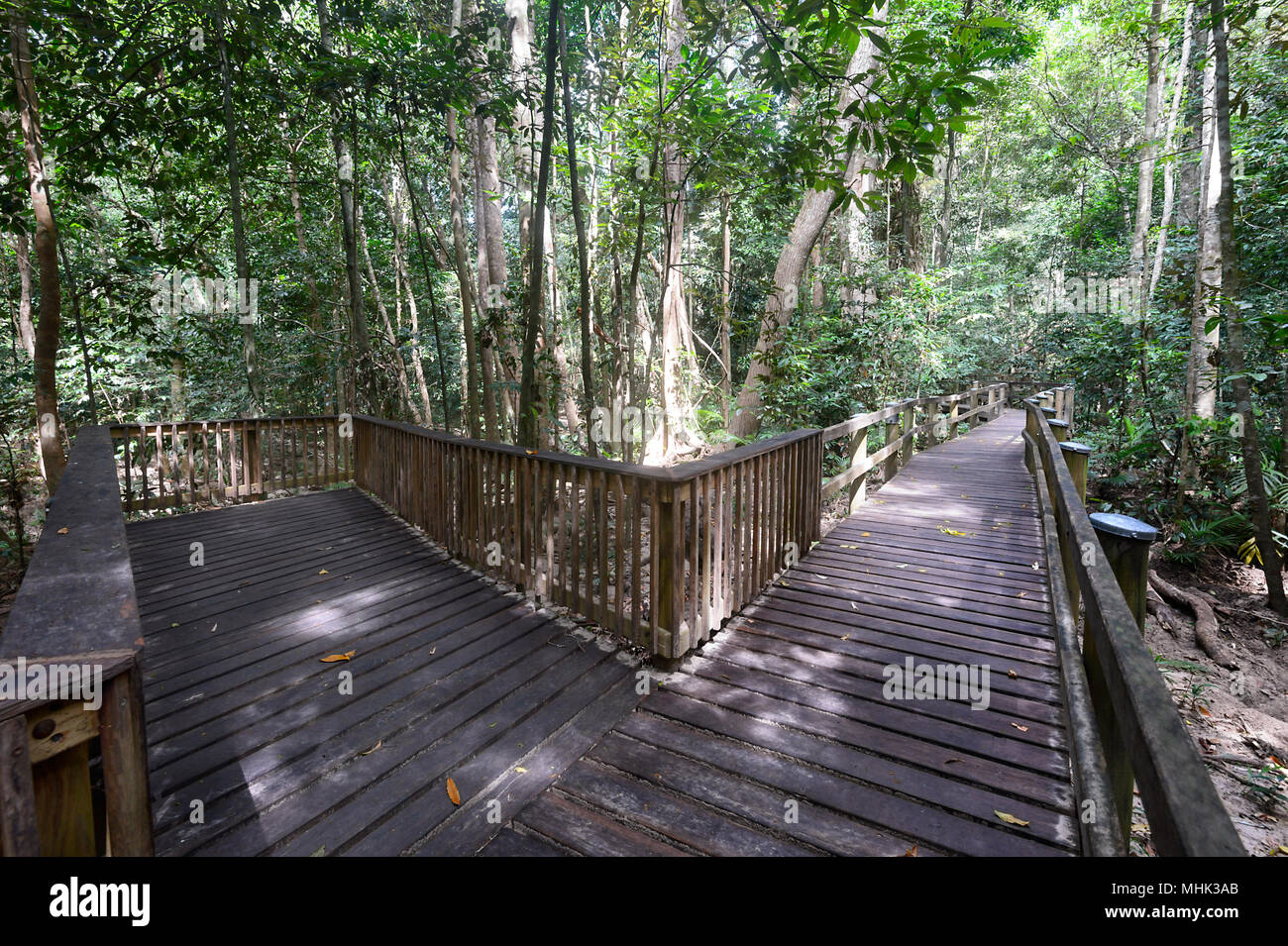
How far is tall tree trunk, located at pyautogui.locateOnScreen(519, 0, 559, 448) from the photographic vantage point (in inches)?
166

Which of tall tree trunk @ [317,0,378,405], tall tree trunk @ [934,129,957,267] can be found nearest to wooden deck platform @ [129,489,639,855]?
tall tree trunk @ [317,0,378,405]

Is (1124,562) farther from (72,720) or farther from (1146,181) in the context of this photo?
(1146,181)

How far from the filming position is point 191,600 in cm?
406

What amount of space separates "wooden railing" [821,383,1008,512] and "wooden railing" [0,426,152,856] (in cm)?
484

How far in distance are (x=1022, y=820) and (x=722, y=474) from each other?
6.86ft

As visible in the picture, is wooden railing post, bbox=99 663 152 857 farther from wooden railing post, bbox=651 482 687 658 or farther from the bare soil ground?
the bare soil ground

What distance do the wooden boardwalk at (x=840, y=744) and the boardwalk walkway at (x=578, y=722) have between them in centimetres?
1

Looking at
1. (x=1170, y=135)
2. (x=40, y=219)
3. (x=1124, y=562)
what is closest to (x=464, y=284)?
(x=40, y=219)

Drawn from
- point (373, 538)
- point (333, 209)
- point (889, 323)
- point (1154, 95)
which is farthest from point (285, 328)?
point (1154, 95)

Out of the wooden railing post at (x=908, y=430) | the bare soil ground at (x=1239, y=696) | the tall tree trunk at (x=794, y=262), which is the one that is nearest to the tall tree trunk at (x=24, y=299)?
the tall tree trunk at (x=794, y=262)

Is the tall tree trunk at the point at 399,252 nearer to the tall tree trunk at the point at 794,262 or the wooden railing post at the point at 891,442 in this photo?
the tall tree trunk at the point at 794,262

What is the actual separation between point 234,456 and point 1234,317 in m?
10.6
